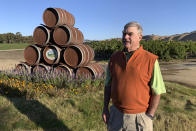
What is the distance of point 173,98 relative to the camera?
5.52 meters

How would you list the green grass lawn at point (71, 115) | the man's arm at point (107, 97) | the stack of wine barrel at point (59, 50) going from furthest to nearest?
1. the stack of wine barrel at point (59, 50)
2. the green grass lawn at point (71, 115)
3. the man's arm at point (107, 97)

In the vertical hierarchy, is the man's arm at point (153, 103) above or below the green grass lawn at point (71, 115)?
above

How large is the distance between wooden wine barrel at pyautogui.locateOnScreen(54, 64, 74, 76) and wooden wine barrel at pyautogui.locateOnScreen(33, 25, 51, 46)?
3.85 feet

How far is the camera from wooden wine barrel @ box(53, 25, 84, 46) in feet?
21.9

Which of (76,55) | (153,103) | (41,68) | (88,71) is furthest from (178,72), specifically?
(153,103)

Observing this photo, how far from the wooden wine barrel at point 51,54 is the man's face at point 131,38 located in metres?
5.18

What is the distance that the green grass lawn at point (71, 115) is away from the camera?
3545 millimetres

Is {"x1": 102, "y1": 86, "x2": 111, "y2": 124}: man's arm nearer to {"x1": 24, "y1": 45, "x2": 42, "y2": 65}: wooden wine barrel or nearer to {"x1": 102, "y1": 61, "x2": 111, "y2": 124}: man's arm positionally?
{"x1": 102, "y1": 61, "x2": 111, "y2": 124}: man's arm

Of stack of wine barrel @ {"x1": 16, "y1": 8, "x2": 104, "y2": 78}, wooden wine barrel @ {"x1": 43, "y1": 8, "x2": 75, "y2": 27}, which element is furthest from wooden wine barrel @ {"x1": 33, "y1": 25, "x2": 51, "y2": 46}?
wooden wine barrel @ {"x1": 43, "y1": 8, "x2": 75, "y2": 27}

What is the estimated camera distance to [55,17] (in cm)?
692

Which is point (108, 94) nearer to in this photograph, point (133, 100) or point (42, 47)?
point (133, 100)

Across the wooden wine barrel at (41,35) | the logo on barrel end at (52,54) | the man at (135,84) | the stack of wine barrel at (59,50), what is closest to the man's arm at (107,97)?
the man at (135,84)

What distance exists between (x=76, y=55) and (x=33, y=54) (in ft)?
6.65

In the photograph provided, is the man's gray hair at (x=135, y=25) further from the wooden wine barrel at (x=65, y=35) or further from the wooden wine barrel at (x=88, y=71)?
the wooden wine barrel at (x=65, y=35)
